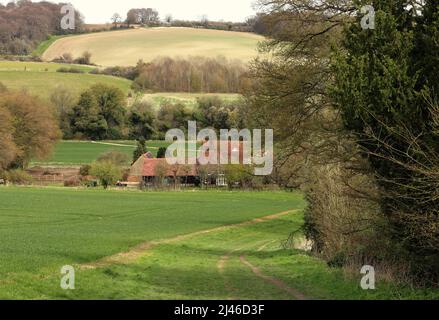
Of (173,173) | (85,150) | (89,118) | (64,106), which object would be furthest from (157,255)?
(64,106)

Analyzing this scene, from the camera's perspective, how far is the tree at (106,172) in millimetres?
96875

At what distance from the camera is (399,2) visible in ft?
57.4

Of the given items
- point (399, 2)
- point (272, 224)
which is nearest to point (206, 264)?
point (399, 2)

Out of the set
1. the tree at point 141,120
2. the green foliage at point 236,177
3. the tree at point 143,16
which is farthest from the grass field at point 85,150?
the tree at point 143,16

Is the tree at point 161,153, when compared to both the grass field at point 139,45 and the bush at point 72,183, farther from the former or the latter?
the grass field at point 139,45

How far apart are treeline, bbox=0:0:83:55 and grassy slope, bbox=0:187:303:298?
1947 inches

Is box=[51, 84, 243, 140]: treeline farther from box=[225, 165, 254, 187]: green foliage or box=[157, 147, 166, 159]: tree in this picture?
box=[225, 165, 254, 187]: green foliage

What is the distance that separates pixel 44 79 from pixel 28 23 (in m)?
11.4

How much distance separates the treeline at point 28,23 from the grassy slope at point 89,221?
1947 inches

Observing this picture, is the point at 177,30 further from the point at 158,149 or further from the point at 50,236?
the point at 50,236

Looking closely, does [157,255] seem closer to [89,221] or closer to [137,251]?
[137,251]

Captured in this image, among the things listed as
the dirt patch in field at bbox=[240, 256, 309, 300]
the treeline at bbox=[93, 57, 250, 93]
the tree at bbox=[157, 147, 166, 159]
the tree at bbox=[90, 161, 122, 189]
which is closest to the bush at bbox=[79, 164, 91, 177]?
the tree at bbox=[90, 161, 122, 189]

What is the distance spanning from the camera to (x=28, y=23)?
125 m
